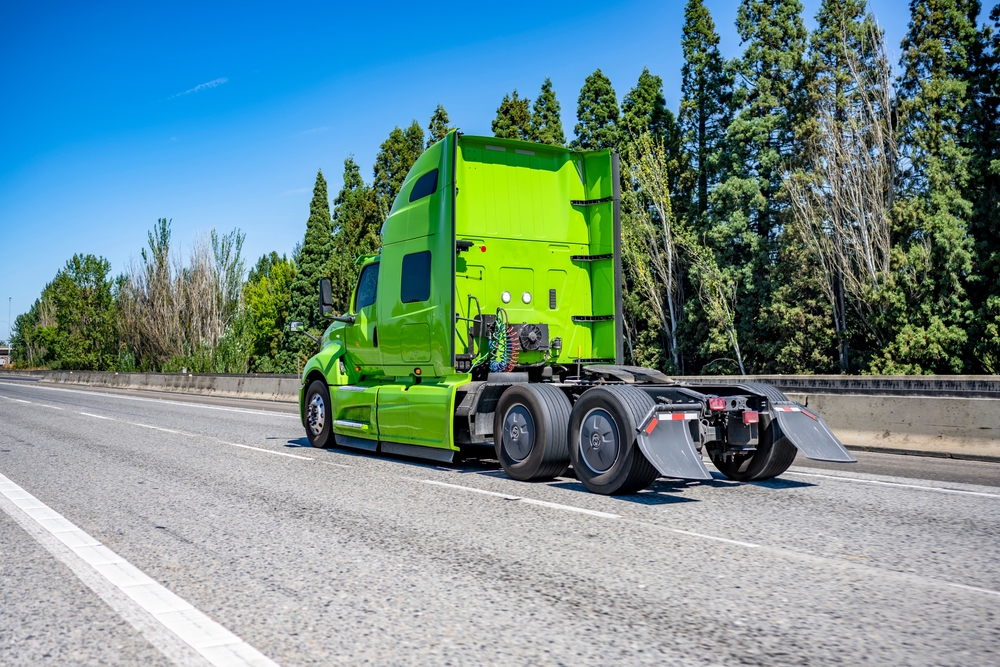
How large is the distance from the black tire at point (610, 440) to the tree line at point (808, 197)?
2315cm

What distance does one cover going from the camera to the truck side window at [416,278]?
10164 mm

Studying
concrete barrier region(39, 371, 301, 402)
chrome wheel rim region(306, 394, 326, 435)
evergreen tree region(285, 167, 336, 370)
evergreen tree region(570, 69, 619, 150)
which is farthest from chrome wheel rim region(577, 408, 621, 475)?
evergreen tree region(285, 167, 336, 370)

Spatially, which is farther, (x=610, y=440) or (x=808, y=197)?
Answer: (x=808, y=197)

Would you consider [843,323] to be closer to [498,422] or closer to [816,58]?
[816,58]

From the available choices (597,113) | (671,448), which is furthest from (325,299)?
(597,113)

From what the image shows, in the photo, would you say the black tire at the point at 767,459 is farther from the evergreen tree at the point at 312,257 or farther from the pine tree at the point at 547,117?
the evergreen tree at the point at 312,257

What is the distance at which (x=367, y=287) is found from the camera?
467 inches

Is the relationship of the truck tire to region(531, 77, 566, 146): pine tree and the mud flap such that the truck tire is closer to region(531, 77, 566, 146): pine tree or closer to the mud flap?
the mud flap

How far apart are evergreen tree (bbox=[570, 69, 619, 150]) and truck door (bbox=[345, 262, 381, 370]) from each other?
129ft

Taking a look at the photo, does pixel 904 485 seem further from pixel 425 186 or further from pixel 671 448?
pixel 425 186

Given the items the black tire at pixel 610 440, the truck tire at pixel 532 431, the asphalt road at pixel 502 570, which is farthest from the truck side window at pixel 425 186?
the black tire at pixel 610 440

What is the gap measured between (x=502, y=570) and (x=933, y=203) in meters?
35.5

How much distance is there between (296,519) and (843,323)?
120 ft

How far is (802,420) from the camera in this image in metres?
8.00
